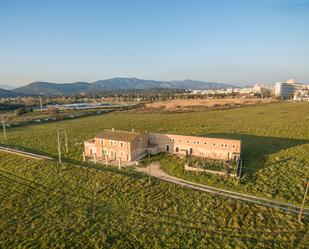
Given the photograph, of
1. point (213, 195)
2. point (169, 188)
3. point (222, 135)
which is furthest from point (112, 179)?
point (222, 135)

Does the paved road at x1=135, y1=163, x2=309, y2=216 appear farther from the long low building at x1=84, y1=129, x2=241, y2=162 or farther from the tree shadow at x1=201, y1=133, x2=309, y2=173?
the tree shadow at x1=201, y1=133, x2=309, y2=173

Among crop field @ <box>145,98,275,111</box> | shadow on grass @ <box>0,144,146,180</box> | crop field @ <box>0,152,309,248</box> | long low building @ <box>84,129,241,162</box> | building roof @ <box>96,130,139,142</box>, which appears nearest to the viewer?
crop field @ <box>0,152,309,248</box>

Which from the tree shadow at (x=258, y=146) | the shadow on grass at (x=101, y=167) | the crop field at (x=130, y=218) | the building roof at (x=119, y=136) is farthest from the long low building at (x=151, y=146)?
the crop field at (x=130, y=218)

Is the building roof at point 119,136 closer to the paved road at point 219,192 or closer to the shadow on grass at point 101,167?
the shadow on grass at point 101,167

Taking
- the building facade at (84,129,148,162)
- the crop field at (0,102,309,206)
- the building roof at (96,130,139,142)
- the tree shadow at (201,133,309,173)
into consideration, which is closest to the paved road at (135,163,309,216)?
the crop field at (0,102,309,206)

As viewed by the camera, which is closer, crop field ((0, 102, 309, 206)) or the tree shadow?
crop field ((0, 102, 309, 206))

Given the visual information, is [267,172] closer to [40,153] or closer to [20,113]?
[40,153]
